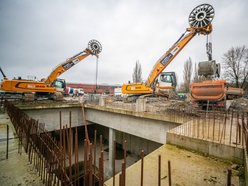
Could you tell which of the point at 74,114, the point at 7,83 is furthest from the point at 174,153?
the point at 7,83

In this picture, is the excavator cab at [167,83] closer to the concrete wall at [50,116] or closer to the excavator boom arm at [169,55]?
the excavator boom arm at [169,55]

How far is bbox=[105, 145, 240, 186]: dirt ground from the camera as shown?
2486mm

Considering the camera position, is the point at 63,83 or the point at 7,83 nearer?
the point at 7,83

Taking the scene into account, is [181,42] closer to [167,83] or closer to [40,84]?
[167,83]

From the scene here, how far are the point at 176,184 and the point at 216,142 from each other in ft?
6.01

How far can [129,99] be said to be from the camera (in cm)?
1444

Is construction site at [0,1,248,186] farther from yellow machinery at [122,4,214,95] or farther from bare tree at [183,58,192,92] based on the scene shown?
bare tree at [183,58,192,92]

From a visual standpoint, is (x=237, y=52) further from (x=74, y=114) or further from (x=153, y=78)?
(x=74, y=114)

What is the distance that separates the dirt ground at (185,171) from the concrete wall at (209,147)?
186 mm

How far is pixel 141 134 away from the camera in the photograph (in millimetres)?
9047

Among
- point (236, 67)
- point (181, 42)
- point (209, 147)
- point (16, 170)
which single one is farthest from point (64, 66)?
point (236, 67)

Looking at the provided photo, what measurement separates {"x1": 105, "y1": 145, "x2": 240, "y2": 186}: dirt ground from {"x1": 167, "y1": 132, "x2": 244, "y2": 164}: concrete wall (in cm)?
19

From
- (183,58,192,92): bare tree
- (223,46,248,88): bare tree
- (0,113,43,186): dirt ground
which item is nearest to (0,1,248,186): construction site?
(0,113,43,186): dirt ground

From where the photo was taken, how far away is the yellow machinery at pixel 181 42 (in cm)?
1025
